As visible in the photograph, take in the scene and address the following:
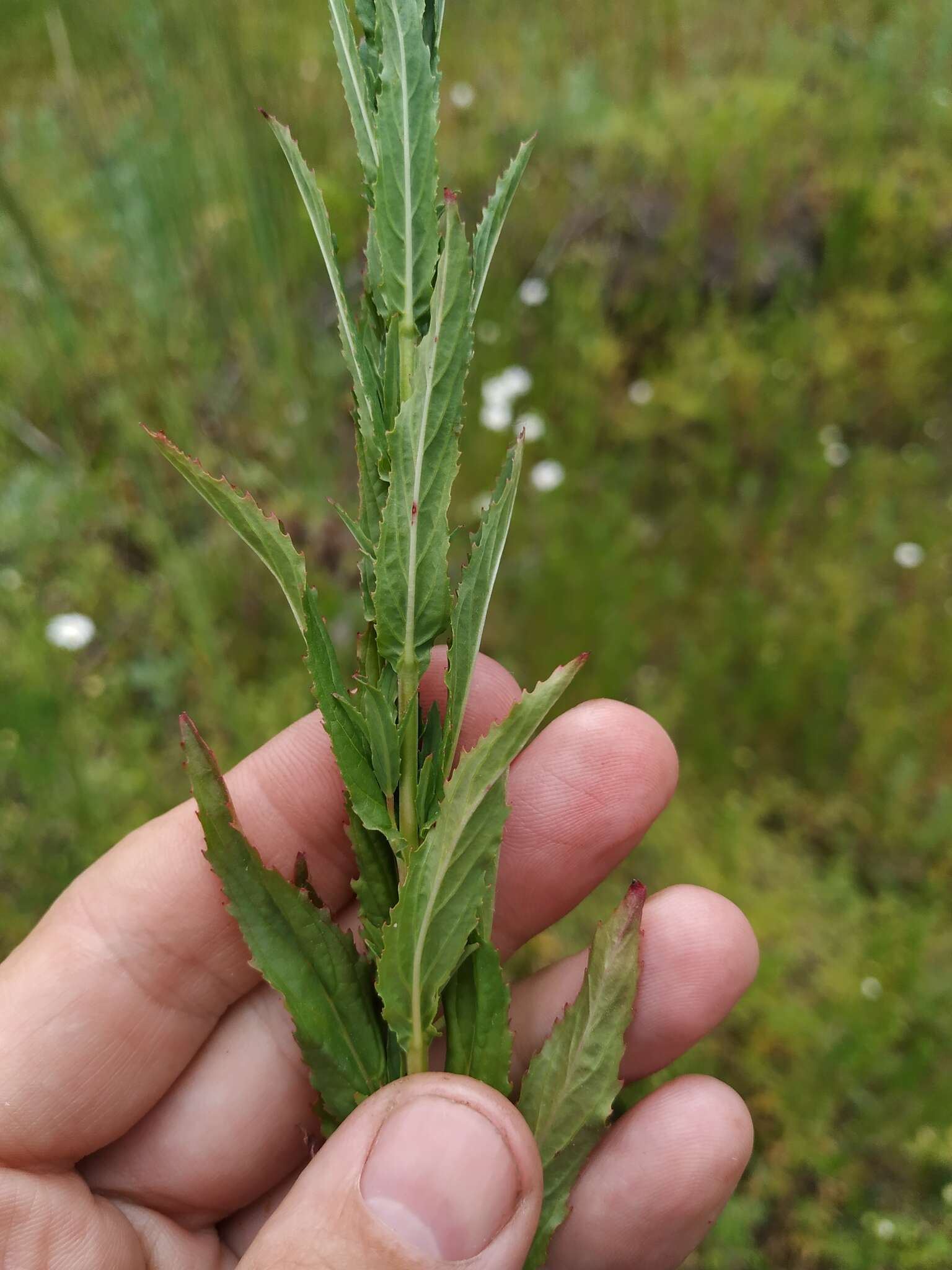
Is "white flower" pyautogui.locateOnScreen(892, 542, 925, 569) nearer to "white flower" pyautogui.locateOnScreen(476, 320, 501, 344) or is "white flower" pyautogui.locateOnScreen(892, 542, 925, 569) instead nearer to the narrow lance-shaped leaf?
"white flower" pyautogui.locateOnScreen(476, 320, 501, 344)

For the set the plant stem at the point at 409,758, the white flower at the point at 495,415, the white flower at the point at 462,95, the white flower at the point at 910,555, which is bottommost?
the white flower at the point at 910,555

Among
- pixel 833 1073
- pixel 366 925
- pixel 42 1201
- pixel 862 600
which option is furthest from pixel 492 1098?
pixel 862 600

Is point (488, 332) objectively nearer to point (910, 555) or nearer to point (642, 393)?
point (642, 393)

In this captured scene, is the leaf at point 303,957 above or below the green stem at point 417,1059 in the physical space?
above

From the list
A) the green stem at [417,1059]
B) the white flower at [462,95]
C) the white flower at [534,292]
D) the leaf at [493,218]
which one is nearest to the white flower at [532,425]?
the white flower at [534,292]

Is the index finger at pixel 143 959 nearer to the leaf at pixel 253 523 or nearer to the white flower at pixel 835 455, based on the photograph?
the leaf at pixel 253 523

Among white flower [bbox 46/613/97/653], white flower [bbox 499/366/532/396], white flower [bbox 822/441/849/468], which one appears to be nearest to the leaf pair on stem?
white flower [bbox 46/613/97/653]
